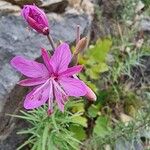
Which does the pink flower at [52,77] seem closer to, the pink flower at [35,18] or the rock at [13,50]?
the pink flower at [35,18]

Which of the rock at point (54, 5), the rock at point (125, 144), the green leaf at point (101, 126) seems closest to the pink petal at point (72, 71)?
the rock at point (125, 144)

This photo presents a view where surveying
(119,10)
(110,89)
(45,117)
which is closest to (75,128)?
(110,89)

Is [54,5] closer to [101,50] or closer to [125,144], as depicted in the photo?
[101,50]

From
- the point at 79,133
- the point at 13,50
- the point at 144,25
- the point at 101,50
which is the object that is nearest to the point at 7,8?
the point at 13,50

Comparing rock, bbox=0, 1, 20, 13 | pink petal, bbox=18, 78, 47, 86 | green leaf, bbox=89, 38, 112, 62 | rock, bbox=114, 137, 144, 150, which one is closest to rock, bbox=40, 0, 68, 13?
rock, bbox=0, 1, 20, 13

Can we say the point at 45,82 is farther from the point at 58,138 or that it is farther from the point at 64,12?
the point at 64,12

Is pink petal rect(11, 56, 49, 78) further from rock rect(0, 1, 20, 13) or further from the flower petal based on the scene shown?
rock rect(0, 1, 20, 13)
